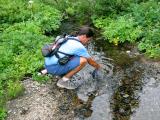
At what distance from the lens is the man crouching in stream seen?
→ 342 inches

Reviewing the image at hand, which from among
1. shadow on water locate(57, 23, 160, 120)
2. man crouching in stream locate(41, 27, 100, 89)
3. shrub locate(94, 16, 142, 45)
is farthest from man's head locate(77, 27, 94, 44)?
shrub locate(94, 16, 142, 45)

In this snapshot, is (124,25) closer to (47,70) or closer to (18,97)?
(47,70)

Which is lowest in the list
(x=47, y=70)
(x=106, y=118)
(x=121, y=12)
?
(x=106, y=118)

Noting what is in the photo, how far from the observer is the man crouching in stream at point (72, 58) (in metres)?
8.70

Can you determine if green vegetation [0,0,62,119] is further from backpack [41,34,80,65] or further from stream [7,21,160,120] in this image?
backpack [41,34,80,65]

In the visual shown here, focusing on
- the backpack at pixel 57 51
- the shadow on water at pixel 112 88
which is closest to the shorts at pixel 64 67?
the backpack at pixel 57 51

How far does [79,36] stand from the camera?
877 cm

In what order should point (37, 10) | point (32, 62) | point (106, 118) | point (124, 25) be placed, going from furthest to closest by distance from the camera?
point (37, 10), point (124, 25), point (32, 62), point (106, 118)

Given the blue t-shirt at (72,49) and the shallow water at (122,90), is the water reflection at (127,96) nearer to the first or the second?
the shallow water at (122,90)

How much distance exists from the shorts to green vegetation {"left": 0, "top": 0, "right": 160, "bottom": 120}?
1.94ft

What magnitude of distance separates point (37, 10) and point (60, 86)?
20.1 feet

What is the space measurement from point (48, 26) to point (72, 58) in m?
4.67

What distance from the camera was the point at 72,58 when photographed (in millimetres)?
8875

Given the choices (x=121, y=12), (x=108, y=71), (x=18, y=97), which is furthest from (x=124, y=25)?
(x=18, y=97)
